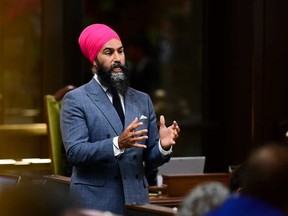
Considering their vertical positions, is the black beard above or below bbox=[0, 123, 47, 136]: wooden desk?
above

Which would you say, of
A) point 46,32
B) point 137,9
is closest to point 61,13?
point 46,32

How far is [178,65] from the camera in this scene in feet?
26.9

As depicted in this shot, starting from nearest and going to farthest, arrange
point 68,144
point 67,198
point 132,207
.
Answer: point 67,198 < point 132,207 < point 68,144

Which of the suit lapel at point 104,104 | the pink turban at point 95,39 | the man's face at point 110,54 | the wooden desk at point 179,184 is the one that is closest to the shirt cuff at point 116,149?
the suit lapel at point 104,104

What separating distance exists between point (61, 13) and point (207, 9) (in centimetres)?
135

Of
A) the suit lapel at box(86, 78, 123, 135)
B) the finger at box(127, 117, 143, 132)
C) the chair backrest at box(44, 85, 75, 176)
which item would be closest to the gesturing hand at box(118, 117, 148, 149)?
the finger at box(127, 117, 143, 132)

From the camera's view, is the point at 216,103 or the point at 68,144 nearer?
the point at 68,144

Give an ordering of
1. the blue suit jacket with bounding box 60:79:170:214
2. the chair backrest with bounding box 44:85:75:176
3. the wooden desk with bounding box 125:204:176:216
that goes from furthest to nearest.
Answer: the chair backrest with bounding box 44:85:75:176 < the blue suit jacket with bounding box 60:79:170:214 < the wooden desk with bounding box 125:204:176:216

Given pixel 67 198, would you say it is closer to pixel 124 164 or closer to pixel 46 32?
pixel 124 164

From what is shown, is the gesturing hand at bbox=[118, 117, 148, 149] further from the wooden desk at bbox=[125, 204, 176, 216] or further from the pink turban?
the pink turban

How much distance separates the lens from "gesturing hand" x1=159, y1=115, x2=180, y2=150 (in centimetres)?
471

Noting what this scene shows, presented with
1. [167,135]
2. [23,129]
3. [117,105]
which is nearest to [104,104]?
[117,105]

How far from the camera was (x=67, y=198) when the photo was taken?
1.89m

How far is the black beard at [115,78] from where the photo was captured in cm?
490
